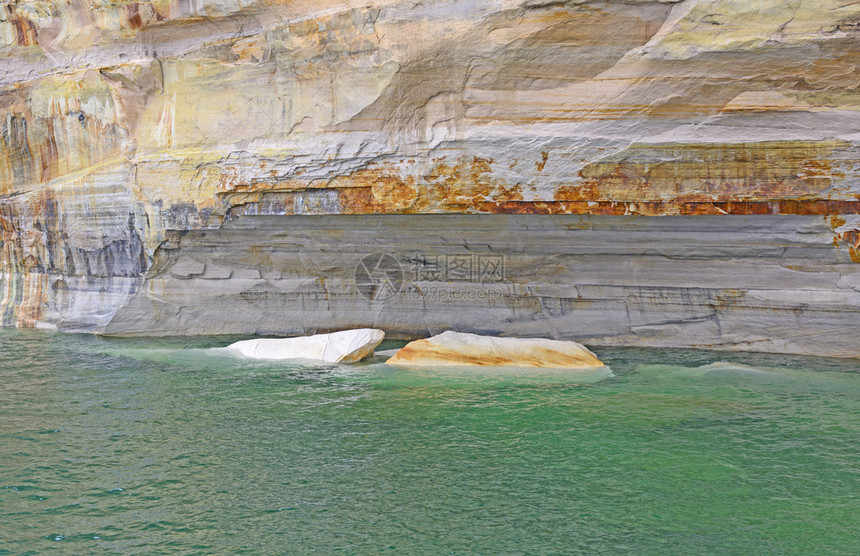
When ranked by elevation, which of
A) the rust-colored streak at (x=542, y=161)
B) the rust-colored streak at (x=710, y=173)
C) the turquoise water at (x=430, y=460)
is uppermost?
the rust-colored streak at (x=542, y=161)

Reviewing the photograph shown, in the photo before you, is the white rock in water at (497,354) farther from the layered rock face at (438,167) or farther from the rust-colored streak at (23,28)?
the rust-colored streak at (23,28)

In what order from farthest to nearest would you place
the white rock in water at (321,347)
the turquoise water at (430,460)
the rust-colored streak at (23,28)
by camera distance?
the rust-colored streak at (23,28) < the white rock in water at (321,347) < the turquoise water at (430,460)

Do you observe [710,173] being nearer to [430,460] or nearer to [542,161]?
[542,161]

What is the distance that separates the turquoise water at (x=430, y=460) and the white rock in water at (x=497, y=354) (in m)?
0.49

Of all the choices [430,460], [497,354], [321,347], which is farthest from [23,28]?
[430,460]

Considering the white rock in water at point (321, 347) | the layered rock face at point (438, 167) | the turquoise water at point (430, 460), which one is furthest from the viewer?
the white rock in water at point (321, 347)

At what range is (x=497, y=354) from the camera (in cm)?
→ 873

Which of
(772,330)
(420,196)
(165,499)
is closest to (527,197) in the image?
(420,196)

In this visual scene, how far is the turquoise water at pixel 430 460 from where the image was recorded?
425cm

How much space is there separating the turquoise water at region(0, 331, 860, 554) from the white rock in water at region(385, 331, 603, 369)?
49 centimetres

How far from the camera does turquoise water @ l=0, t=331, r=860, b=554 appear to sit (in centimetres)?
425

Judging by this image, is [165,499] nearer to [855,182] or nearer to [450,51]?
[450,51]

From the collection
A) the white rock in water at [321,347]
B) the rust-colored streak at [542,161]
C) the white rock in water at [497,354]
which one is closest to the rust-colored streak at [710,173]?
the rust-colored streak at [542,161]

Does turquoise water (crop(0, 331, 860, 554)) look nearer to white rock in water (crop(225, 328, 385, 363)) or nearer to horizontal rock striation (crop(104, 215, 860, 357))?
white rock in water (crop(225, 328, 385, 363))
